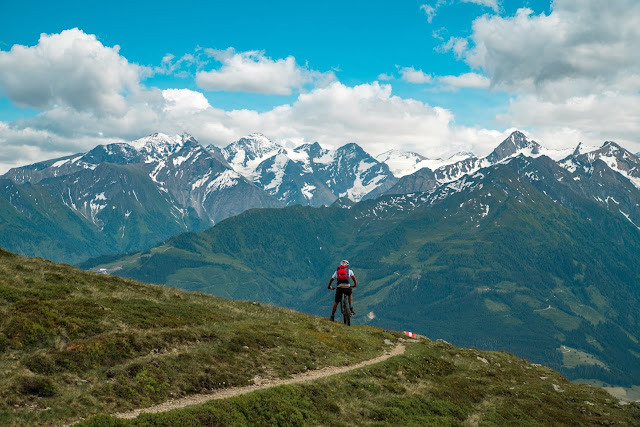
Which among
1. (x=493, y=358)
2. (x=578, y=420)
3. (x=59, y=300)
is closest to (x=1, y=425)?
(x=59, y=300)

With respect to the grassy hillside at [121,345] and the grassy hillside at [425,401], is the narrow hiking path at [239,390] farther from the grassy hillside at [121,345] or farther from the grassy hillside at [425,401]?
the grassy hillside at [425,401]

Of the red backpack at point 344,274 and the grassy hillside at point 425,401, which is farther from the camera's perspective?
the red backpack at point 344,274

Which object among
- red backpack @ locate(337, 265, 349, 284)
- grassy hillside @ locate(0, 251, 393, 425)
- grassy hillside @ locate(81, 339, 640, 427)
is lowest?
grassy hillside @ locate(81, 339, 640, 427)

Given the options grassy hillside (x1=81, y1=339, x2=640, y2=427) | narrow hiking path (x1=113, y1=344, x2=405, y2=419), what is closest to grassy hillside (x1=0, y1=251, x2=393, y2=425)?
narrow hiking path (x1=113, y1=344, x2=405, y2=419)

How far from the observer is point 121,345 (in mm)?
27375

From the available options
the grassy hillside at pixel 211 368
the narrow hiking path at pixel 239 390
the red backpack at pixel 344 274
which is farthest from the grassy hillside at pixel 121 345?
the red backpack at pixel 344 274

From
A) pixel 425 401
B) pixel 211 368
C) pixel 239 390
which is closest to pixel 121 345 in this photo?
pixel 211 368

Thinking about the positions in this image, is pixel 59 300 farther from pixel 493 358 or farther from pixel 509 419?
pixel 493 358

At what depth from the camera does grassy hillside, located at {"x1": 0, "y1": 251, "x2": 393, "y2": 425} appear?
21938 millimetres

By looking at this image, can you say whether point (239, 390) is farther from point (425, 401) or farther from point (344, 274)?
point (344, 274)

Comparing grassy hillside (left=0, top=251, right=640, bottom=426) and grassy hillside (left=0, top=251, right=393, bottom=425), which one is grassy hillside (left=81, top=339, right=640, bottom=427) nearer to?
grassy hillside (left=0, top=251, right=640, bottom=426)

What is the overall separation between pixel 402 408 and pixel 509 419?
332 inches

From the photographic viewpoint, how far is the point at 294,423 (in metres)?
23.6

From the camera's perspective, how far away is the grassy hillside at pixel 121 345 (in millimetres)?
21938
